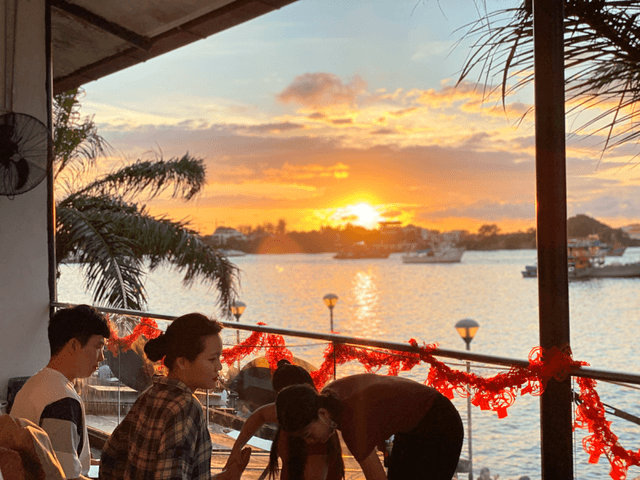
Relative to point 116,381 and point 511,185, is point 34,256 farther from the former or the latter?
point 511,185

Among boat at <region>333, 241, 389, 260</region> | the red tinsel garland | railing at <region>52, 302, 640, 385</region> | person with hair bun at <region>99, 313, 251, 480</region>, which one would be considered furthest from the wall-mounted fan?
boat at <region>333, 241, 389, 260</region>

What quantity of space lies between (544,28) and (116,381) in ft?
10.9

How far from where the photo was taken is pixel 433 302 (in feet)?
240

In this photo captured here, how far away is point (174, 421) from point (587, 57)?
198 cm

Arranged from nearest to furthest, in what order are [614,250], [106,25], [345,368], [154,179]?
[345,368] → [106,25] → [154,179] → [614,250]

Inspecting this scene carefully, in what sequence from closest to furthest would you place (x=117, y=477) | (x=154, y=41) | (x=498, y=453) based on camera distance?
1. (x=117, y=477)
2. (x=498, y=453)
3. (x=154, y=41)

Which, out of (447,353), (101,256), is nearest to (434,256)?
(101,256)

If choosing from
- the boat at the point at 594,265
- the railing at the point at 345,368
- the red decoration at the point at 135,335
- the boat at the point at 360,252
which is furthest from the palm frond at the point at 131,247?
the boat at the point at 360,252

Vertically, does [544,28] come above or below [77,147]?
below

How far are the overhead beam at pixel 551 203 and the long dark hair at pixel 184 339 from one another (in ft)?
4.42

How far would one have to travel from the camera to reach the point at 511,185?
64.9m

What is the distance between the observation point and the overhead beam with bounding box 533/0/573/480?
245cm

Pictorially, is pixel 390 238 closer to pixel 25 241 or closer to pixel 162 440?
pixel 25 241

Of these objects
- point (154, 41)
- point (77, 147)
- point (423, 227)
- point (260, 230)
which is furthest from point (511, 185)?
point (154, 41)
